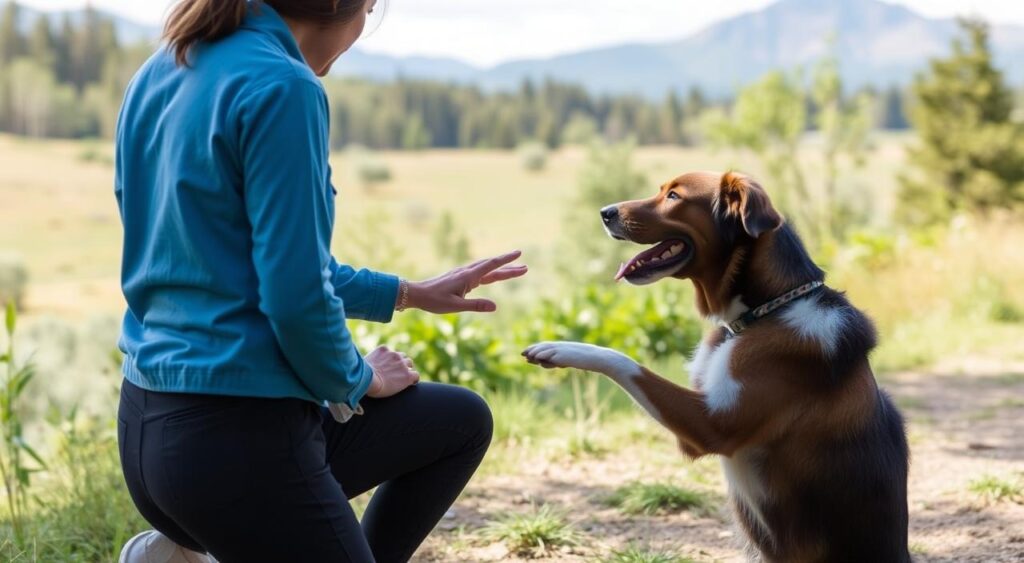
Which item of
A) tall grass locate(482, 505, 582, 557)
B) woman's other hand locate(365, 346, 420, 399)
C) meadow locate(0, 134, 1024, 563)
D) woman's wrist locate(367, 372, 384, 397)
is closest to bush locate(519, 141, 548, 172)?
meadow locate(0, 134, 1024, 563)

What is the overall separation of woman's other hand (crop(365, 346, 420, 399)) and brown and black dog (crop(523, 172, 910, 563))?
1.25 ft

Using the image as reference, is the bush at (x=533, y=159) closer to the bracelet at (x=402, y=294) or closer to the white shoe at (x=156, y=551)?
the bracelet at (x=402, y=294)

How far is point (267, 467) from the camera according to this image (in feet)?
7.19

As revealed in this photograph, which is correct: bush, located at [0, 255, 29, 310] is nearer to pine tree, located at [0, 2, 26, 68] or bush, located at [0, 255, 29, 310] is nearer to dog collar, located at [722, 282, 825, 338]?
dog collar, located at [722, 282, 825, 338]

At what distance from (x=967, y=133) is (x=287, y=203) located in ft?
87.3

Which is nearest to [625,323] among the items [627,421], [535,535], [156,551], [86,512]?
[627,421]

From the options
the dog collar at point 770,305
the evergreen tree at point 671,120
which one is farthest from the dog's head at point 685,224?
the evergreen tree at point 671,120

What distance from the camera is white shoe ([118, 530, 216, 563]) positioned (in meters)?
2.75

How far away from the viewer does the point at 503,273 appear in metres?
2.96

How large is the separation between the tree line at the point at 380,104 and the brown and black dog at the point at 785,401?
3553 centimetres

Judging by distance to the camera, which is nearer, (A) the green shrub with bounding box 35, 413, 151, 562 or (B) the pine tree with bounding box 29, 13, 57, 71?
(A) the green shrub with bounding box 35, 413, 151, 562

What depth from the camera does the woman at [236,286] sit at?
79.7 inches

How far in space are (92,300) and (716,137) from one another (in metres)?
20.2

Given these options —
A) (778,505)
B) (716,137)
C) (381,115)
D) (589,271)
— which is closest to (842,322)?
(778,505)
